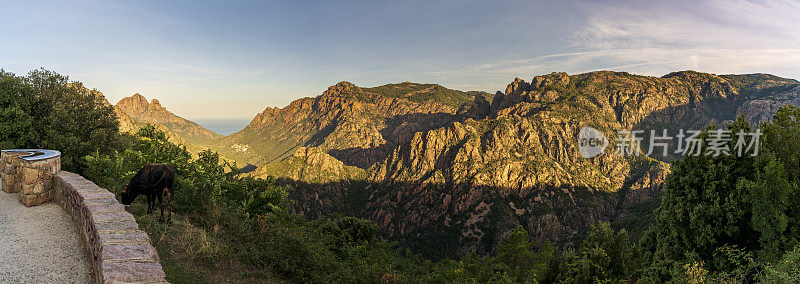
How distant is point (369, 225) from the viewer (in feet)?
110

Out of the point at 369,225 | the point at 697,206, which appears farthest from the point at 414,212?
the point at 697,206

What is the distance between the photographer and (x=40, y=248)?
27.8 feet

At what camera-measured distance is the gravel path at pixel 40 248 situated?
7.16m

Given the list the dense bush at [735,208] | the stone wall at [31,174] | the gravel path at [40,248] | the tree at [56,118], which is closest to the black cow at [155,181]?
the gravel path at [40,248]

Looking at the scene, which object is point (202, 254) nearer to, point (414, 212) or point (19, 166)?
point (19, 166)

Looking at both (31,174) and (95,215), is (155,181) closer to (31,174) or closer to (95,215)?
(95,215)

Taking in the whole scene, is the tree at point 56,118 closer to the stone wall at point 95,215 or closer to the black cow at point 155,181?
the stone wall at point 95,215

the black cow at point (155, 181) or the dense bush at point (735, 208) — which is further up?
the black cow at point (155, 181)

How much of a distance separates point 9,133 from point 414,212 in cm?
18476

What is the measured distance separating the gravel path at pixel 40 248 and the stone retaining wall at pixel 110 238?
0.29 metres

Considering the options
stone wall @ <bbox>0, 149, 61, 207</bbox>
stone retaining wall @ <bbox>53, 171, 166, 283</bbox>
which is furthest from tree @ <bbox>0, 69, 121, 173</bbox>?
stone retaining wall @ <bbox>53, 171, 166, 283</bbox>

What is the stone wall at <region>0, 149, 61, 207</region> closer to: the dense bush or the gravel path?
the gravel path

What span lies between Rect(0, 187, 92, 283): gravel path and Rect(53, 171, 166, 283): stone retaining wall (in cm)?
29

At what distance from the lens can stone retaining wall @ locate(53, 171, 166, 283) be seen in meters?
5.75
